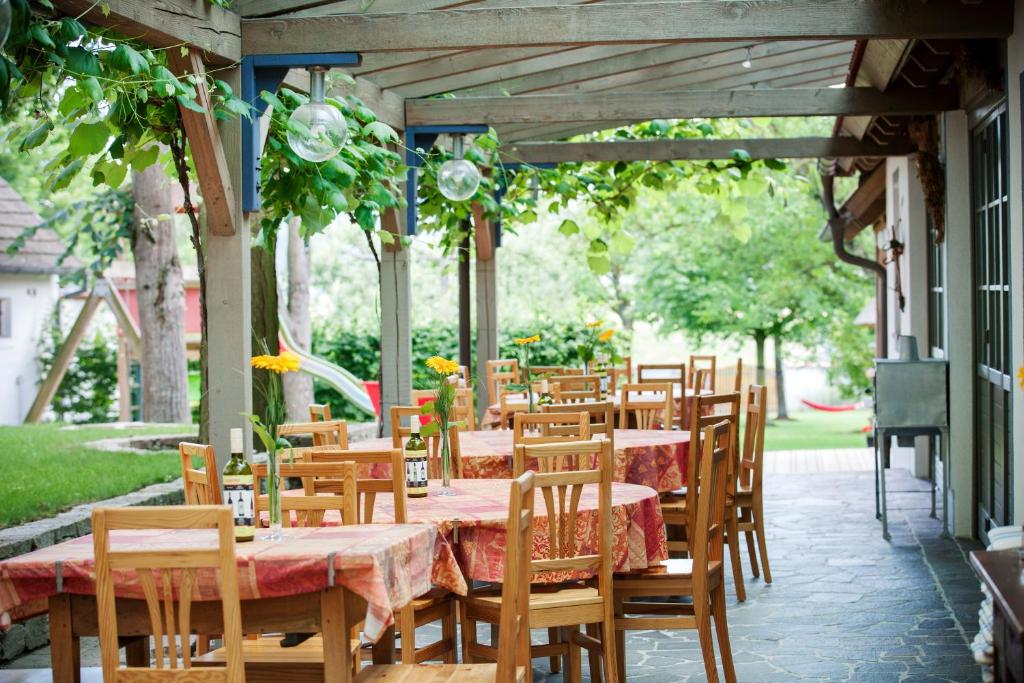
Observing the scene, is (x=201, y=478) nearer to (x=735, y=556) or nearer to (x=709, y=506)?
(x=709, y=506)

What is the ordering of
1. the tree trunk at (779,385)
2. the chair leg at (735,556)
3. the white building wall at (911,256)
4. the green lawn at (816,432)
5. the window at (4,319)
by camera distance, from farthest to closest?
the tree trunk at (779,385) → the window at (4,319) → the green lawn at (816,432) → the white building wall at (911,256) → the chair leg at (735,556)

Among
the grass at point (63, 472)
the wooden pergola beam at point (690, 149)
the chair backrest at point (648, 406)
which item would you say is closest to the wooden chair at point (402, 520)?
the grass at point (63, 472)

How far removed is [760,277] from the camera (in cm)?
2352

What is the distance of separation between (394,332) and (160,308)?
587 cm

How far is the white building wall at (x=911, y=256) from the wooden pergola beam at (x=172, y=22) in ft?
19.3

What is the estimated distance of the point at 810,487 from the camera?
11.0 meters

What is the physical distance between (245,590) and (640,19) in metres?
3.70

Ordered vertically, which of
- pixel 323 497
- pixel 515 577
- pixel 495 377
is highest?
pixel 495 377

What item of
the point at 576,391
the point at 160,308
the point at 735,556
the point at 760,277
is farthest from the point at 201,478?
the point at 760,277

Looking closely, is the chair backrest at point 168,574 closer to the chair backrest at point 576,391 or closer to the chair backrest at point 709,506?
the chair backrest at point 709,506

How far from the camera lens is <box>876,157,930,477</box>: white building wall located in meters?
10.5

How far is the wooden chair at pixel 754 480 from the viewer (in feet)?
22.1

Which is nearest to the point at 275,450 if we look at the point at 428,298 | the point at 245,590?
the point at 245,590

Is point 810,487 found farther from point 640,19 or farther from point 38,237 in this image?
point 38,237
